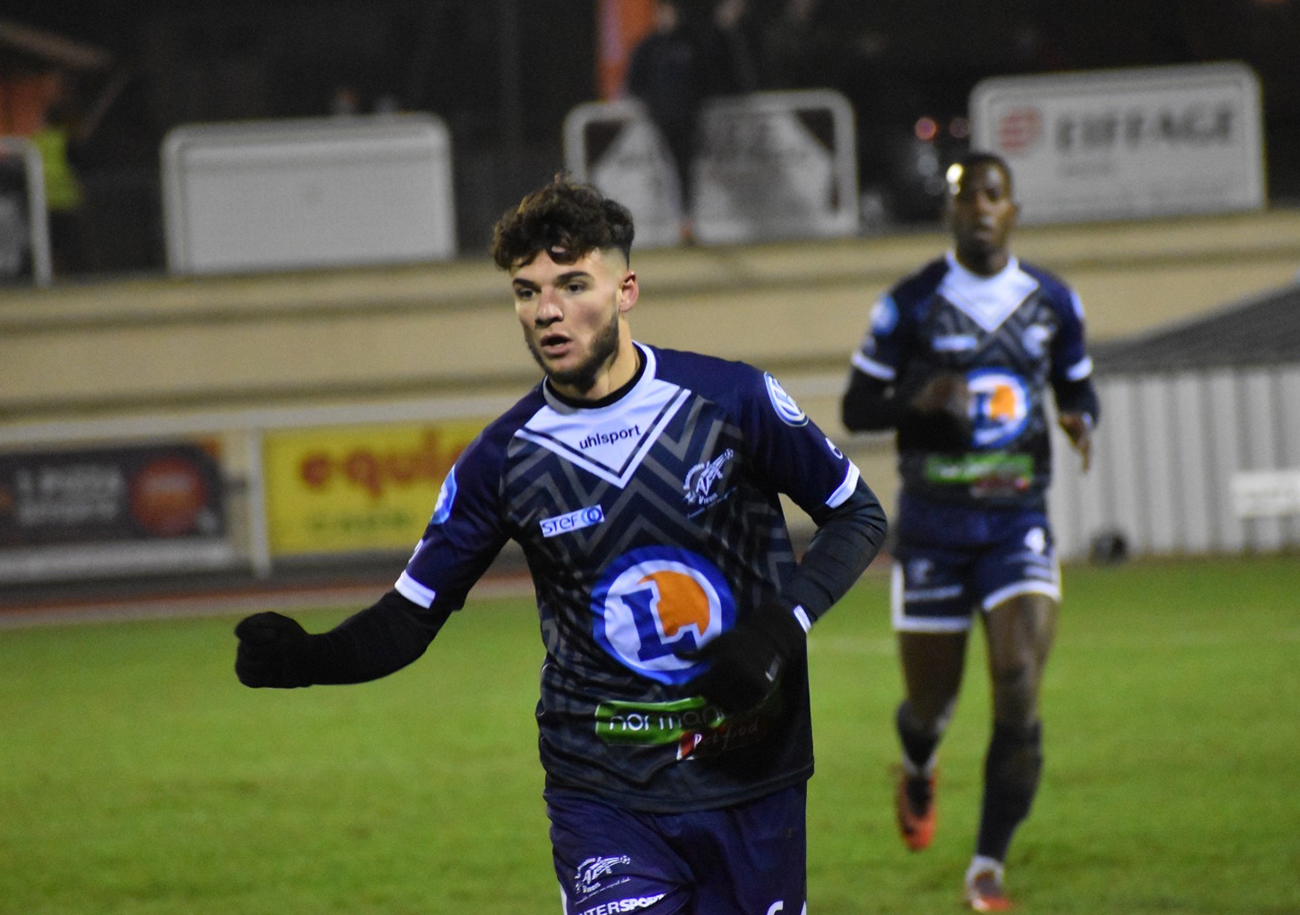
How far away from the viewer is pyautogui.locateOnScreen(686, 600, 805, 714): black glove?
10.8 ft

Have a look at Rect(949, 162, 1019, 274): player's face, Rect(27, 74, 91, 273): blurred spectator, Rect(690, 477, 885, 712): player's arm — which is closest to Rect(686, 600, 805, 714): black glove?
Rect(690, 477, 885, 712): player's arm

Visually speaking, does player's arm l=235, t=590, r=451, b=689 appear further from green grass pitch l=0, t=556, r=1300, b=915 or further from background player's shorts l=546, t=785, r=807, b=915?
green grass pitch l=0, t=556, r=1300, b=915

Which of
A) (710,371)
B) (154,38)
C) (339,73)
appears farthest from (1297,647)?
(154,38)

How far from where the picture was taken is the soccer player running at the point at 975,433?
6.07 metres

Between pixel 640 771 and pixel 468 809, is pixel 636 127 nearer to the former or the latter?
pixel 468 809

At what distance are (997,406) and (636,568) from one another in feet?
9.48

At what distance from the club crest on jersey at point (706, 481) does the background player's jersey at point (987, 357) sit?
106 inches

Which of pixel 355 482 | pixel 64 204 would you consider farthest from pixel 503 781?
pixel 64 204

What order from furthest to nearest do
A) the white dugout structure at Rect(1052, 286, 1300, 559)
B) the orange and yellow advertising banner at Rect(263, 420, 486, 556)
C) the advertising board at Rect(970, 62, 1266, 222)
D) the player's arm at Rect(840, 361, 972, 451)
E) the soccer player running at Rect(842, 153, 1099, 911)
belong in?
the orange and yellow advertising banner at Rect(263, 420, 486, 556) < the advertising board at Rect(970, 62, 1266, 222) < the white dugout structure at Rect(1052, 286, 1300, 559) < the soccer player running at Rect(842, 153, 1099, 911) < the player's arm at Rect(840, 361, 972, 451)

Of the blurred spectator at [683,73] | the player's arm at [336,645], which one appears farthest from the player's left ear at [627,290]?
the blurred spectator at [683,73]

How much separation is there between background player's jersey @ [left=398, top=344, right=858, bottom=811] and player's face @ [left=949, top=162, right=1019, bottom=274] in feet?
8.84

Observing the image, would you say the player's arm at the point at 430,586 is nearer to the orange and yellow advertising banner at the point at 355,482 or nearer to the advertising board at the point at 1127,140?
the orange and yellow advertising banner at the point at 355,482

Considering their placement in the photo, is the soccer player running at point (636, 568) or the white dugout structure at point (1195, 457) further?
the white dugout structure at point (1195, 457)

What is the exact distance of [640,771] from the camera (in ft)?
11.9
